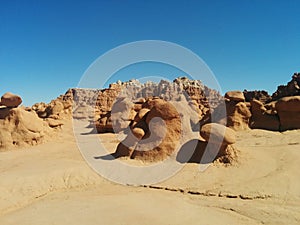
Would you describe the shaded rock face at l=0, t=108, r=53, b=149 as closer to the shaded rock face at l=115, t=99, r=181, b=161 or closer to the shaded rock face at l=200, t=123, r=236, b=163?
the shaded rock face at l=115, t=99, r=181, b=161

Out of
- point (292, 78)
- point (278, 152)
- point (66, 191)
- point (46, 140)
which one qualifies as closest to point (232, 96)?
point (278, 152)

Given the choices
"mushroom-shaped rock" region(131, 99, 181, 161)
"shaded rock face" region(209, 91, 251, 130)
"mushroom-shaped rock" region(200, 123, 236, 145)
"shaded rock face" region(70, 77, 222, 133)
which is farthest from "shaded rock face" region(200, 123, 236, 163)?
"shaded rock face" region(70, 77, 222, 133)

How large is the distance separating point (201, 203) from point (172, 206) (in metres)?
0.79

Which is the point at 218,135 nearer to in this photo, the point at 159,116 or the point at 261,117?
the point at 159,116

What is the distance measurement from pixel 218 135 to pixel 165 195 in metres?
3.02

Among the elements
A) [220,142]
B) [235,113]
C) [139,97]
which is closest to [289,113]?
[235,113]

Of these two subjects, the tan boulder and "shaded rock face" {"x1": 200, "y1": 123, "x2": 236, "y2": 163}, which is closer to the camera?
"shaded rock face" {"x1": 200, "y1": 123, "x2": 236, "y2": 163}

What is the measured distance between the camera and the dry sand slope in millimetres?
5910

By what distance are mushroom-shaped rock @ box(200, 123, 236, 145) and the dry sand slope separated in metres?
0.73

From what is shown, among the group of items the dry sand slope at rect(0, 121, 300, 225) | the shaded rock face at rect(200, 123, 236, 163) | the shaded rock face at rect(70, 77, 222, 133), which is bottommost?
the dry sand slope at rect(0, 121, 300, 225)

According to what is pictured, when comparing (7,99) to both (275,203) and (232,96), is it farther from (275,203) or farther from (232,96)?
(275,203)

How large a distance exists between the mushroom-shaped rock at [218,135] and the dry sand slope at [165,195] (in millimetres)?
734

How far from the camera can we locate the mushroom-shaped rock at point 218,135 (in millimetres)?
9180

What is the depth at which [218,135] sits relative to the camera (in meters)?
9.23
